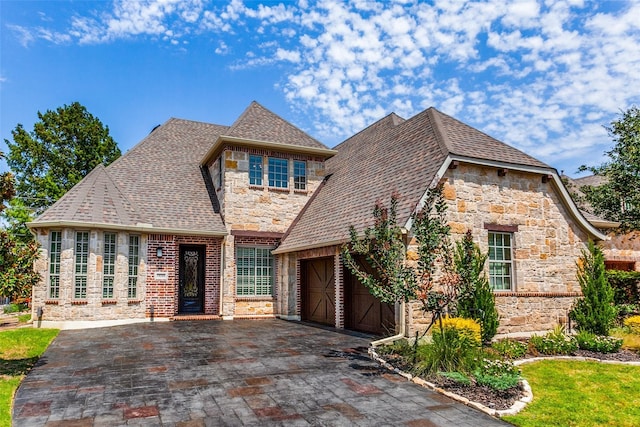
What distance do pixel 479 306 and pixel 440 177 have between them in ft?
10.6

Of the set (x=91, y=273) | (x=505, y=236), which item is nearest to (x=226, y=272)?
(x=91, y=273)

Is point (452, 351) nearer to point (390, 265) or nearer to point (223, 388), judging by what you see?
point (390, 265)

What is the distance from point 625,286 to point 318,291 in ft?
34.2

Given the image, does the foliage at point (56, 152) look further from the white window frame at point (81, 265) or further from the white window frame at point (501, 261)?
the white window frame at point (501, 261)

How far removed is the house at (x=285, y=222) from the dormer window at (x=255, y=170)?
0.13ft

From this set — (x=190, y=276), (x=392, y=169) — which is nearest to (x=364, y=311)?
(x=392, y=169)

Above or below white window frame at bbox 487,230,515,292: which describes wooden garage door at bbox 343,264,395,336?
below

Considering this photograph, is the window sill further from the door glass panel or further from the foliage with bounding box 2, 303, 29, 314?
the foliage with bounding box 2, 303, 29, 314

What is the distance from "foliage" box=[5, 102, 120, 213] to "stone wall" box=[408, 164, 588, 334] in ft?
85.2

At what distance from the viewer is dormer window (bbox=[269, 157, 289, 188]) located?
57.5ft

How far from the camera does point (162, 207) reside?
54.2ft

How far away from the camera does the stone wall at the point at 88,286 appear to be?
45.5 feet

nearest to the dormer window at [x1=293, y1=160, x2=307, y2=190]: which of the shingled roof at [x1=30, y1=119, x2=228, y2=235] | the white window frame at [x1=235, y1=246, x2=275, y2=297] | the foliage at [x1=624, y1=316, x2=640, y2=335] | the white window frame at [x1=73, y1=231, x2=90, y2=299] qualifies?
the white window frame at [x1=235, y1=246, x2=275, y2=297]

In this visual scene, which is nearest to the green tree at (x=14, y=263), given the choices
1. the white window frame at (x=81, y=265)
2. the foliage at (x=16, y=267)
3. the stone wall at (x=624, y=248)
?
the foliage at (x=16, y=267)
